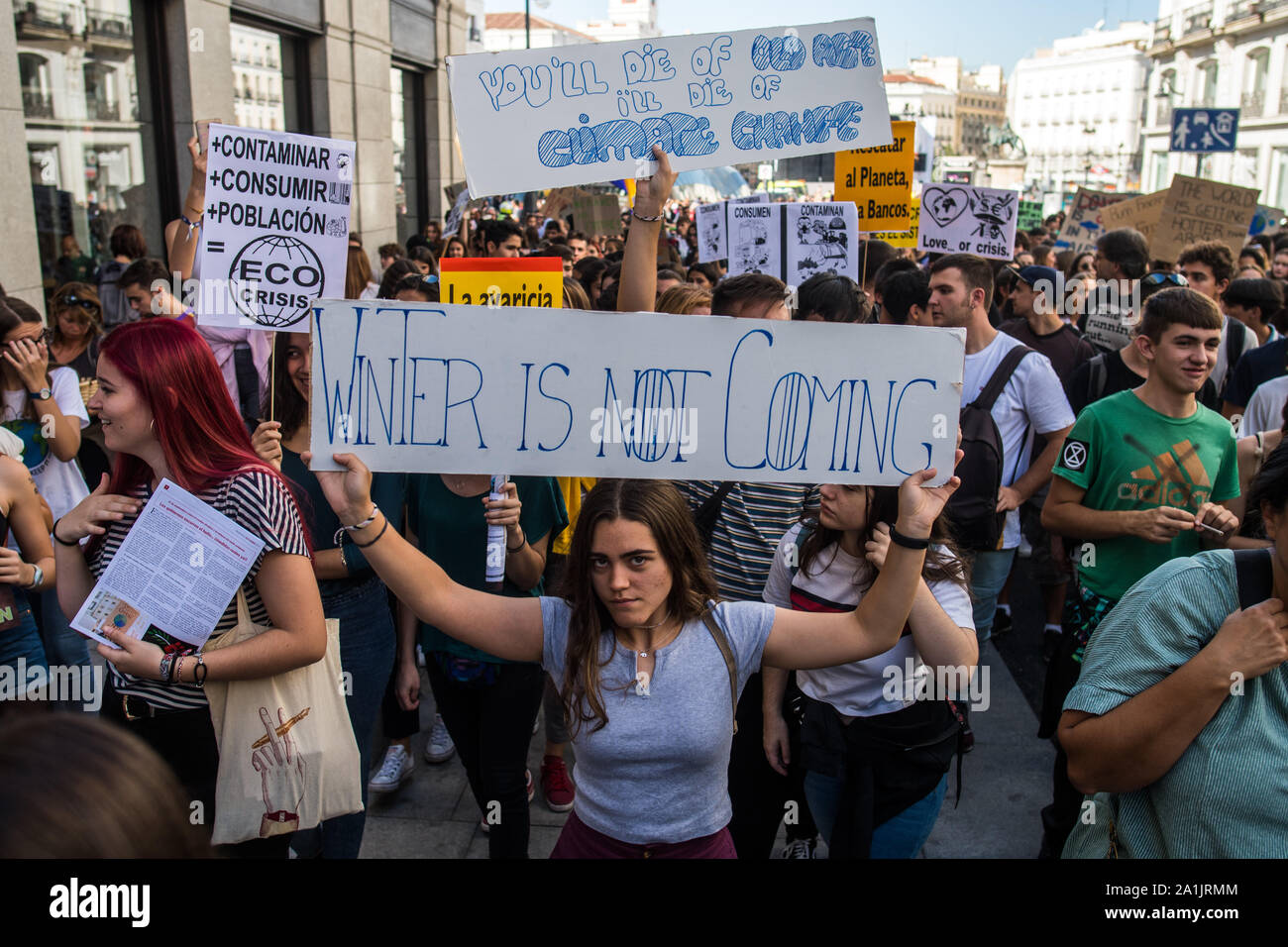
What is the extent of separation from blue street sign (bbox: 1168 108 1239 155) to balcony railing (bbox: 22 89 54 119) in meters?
12.5

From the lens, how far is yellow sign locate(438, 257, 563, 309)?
333 cm

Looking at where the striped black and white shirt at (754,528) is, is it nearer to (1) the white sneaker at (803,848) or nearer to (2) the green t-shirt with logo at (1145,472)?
(1) the white sneaker at (803,848)

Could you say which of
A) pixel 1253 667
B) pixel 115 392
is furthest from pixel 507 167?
pixel 1253 667

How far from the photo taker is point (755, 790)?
10.8 ft

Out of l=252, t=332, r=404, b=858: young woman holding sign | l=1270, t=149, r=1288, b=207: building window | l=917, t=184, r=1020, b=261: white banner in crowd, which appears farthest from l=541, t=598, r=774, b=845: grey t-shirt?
l=1270, t=149, r=1288, b=207: building window

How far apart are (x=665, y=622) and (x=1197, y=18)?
233 ft

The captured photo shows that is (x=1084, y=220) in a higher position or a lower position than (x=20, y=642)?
higher

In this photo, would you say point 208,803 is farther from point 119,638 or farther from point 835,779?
point 835,779

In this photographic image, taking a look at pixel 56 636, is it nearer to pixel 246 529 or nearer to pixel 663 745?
pixel 246 529

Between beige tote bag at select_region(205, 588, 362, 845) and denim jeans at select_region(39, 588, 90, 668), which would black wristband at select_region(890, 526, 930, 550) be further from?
denim jeans at select_region(39, 588, 90, 668)

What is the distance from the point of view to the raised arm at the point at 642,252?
9.73 feet

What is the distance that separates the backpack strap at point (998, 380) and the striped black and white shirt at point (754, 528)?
1.60 meters

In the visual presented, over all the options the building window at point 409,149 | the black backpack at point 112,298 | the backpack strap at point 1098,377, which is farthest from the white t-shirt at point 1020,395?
the building window at point 409,149

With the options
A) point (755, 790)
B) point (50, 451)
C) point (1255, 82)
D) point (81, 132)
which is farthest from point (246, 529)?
point (1255, 82)
